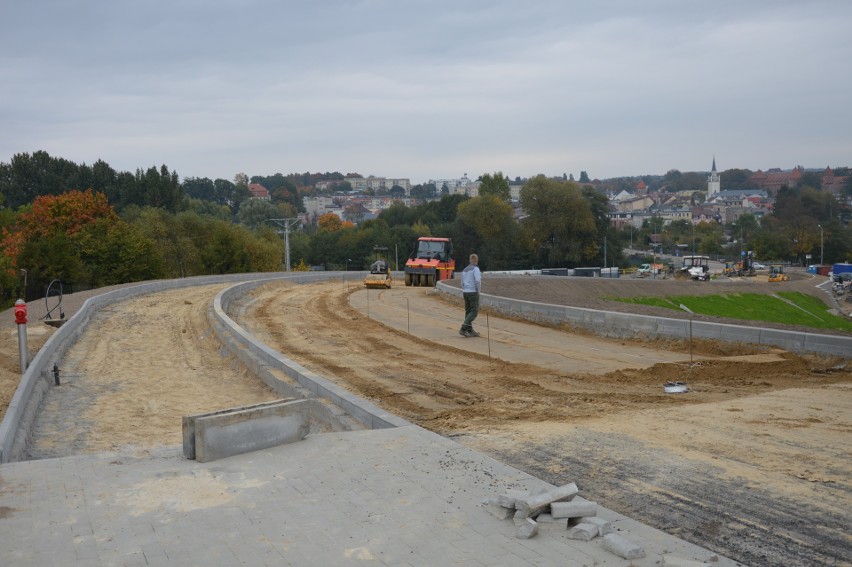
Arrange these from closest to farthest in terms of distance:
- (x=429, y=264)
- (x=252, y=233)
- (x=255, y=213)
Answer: (x=429, y=264) < (x=252, y=233) < (x=255, y=213)

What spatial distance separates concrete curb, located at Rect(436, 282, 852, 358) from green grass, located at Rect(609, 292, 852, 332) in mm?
26164

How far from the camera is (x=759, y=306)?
53906 millimetres

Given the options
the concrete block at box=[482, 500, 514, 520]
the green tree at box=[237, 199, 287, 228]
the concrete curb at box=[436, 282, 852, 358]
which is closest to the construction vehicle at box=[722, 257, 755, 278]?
the concrete curb at box=[436, 282, 852, 358]

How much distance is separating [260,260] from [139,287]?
38.9m

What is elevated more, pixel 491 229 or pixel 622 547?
pixel 491 229

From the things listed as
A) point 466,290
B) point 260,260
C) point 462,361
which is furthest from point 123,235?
point 462,361

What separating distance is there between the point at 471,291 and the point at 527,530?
14737 mm

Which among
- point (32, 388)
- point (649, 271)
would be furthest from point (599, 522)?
point (649, 271)

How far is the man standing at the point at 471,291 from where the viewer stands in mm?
20203

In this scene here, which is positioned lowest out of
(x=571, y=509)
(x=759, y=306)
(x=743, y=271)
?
(x=743, y=271)

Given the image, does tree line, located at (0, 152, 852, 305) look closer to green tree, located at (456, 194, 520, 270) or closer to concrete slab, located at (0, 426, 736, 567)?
green tree, located at (456, 194, 520, 270)

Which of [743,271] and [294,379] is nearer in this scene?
[294,379]

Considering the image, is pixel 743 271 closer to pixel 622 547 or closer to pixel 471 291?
pixel 471 291

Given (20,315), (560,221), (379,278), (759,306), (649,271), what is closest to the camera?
(20,315)
